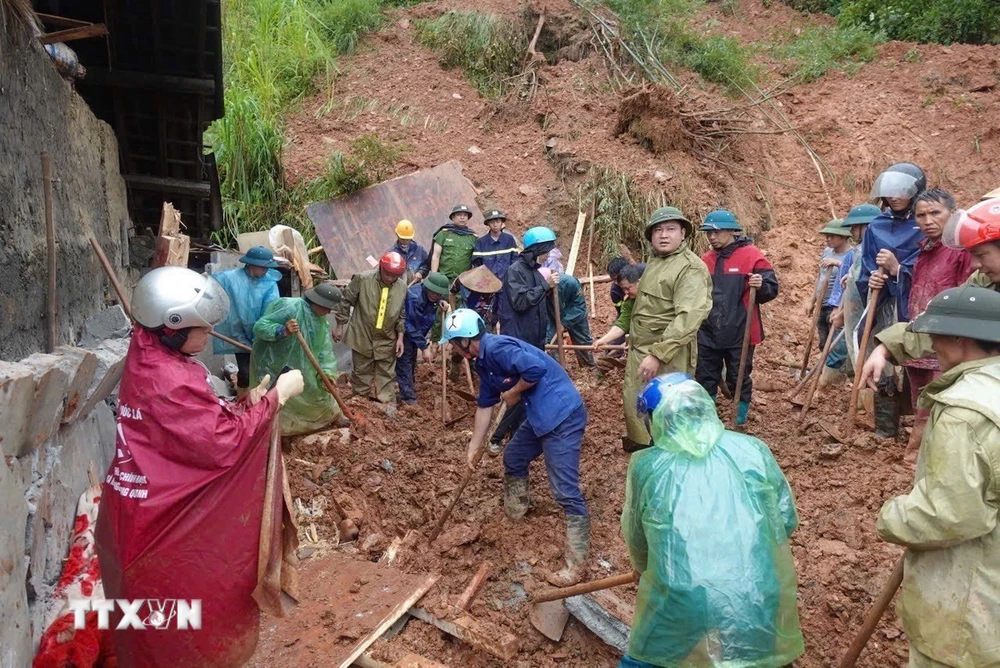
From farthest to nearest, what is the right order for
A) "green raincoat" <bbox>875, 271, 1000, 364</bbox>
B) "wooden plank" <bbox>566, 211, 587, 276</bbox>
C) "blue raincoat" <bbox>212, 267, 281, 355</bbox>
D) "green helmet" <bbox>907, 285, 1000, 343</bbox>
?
"wooden plank" <bbox>566, 211, 587, 276</bbox> → "blue raincoat" <bbox>212, 267, 281, 355</bbox> → "green raincoat" <bbox>875, 271, 1000, 364</bbox> → "green helmet" <bbox>907, 285, 1000, 343</bbox>

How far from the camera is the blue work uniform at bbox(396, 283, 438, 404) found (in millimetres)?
7617

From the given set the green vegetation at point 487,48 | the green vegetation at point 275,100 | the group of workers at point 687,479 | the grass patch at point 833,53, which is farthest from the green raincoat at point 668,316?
the grass patch at point 833,53

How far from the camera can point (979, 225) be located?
296 centimetres

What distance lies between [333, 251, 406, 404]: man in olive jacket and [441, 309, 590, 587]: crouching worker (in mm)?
2959

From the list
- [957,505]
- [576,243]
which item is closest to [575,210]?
[576,243]

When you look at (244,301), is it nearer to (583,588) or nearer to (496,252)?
(496,252)

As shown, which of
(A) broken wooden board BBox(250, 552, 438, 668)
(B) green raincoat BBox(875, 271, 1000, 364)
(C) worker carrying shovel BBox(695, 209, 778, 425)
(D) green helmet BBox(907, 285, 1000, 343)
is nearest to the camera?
(D) green helmet BBox(907, 285, 1000, 343)

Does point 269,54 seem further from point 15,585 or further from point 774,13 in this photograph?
point 15,585

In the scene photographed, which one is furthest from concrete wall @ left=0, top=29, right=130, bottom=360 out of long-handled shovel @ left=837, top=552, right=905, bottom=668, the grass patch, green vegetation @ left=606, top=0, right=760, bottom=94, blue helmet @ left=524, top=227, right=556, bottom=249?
the grass patch

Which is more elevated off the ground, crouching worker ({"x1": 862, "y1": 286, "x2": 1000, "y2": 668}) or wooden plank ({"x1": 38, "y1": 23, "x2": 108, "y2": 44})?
wooden plank ({"x1": 38, "y1": 23, "x2": 108, "y2": 44})

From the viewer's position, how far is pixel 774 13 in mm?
15062

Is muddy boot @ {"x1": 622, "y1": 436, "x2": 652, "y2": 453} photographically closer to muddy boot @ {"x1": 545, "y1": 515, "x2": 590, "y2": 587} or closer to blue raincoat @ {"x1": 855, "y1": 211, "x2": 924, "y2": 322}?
muddy boot @ {"x1": 545, "y1": 515, "x2": 590, "y2": 587}

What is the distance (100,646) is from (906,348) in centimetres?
405

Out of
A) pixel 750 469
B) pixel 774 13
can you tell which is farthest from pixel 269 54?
pixel 750 469
